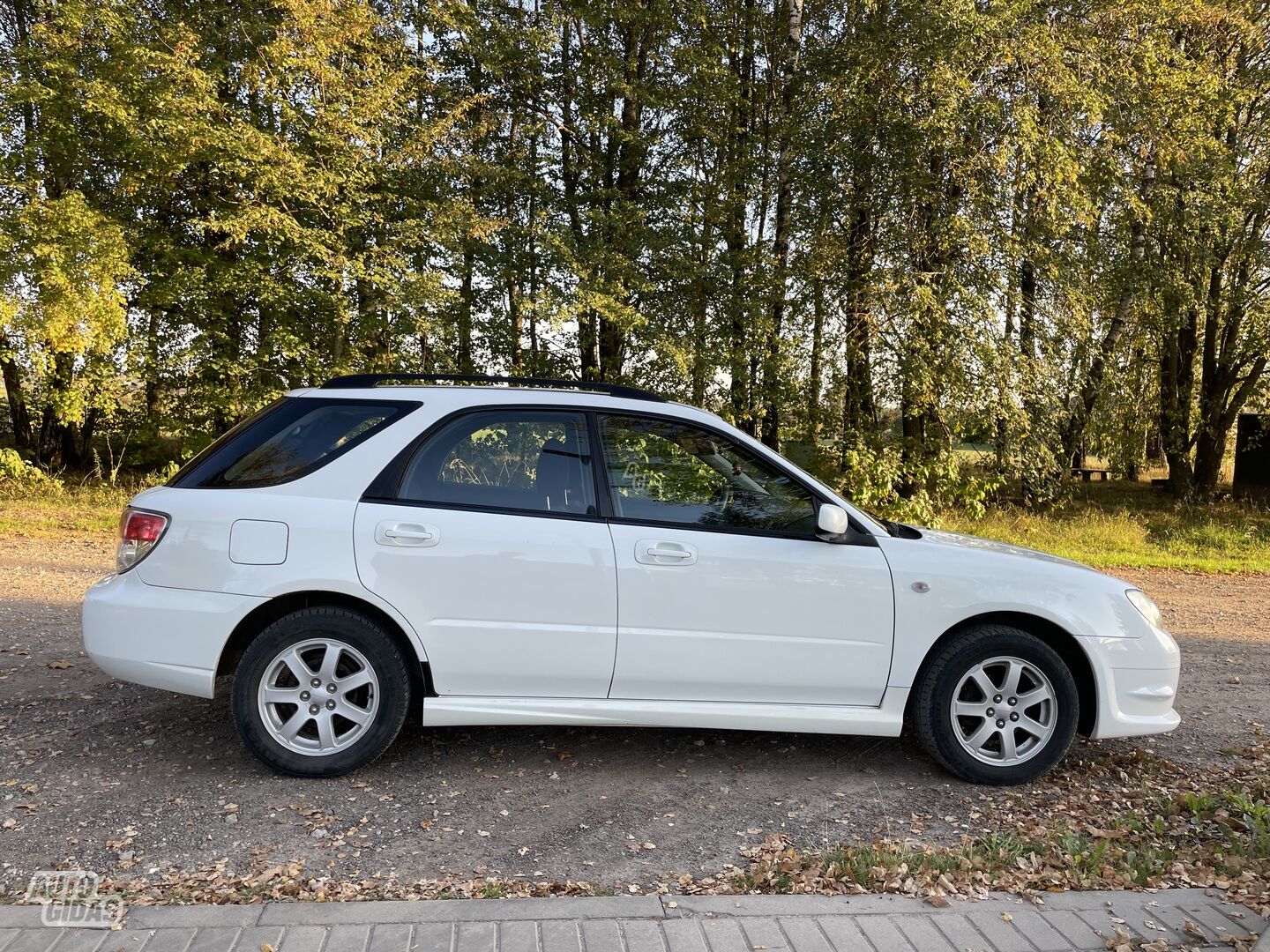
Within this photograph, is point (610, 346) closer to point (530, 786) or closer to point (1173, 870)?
point (530, 786)

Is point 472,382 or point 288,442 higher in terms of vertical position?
point 472,382

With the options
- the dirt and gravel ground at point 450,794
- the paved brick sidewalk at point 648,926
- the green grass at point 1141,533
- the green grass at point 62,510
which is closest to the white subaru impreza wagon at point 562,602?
the dirt and gravel ground at point 450,794

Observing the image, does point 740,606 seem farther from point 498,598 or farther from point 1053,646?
point 1053,646

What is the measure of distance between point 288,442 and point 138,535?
78 cm

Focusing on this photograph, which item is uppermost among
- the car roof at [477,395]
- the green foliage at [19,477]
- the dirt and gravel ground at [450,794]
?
the car roof at [477,395]

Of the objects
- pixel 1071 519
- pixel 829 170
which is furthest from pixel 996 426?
pixel 829 170

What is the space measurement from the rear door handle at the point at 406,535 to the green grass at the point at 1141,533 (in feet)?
28.8

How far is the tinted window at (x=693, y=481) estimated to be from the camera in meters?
4.08

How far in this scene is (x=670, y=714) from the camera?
3.92 m

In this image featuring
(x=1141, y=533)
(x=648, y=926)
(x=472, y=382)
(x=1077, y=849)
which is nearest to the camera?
(x=648, y=926)

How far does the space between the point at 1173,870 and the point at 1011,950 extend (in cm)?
107

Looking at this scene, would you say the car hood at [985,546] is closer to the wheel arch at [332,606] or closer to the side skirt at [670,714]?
the side skirt at [670,714]

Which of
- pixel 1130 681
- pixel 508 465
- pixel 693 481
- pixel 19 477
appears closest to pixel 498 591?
pixel 508 465

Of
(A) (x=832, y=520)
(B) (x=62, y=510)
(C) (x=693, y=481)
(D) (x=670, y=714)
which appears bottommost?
(D) (x=670, y=714)
